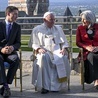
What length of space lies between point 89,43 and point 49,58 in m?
0.75

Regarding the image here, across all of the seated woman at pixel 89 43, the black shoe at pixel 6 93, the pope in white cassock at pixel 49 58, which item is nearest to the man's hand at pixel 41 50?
the pope in white cassock at pixel 49 58

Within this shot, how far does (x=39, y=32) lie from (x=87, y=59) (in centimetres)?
91

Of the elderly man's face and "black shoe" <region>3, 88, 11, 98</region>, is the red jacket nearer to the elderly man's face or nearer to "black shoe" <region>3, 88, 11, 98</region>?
the elderly man's face

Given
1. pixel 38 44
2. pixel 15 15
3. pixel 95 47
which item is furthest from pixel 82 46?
pixel 15 15

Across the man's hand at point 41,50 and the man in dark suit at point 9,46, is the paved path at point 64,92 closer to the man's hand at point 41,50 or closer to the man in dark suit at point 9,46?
the man in dark suit at point 9,46

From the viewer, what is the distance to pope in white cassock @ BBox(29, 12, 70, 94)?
6512 mm

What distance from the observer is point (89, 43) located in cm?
675

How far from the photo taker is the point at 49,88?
655 centimetres

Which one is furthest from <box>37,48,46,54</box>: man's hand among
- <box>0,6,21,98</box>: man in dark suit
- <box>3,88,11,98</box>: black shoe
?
<box>3,88,11,98</box>: black shoe

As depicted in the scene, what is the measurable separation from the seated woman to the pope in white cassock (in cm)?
30

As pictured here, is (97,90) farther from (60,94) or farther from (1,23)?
(1,23)

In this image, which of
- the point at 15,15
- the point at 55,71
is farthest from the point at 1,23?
the point at 55,71

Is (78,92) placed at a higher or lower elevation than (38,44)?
lower

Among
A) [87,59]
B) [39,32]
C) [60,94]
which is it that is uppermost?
[39,32]
